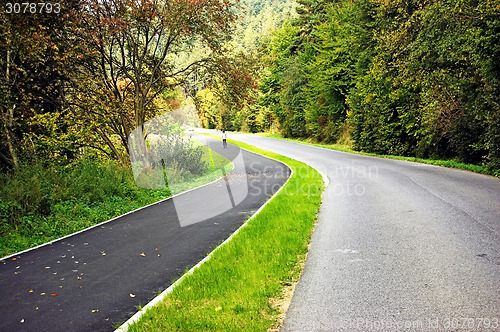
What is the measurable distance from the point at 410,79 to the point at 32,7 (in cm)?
1715

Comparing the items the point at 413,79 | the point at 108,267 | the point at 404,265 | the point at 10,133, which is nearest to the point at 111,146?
the point at 10,133

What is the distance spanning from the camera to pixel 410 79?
1948 centimetres

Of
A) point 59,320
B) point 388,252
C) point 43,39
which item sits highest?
point 43,39

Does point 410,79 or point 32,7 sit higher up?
point 32,7

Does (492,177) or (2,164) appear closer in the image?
(2,164)

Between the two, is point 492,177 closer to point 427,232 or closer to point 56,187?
point 427,232

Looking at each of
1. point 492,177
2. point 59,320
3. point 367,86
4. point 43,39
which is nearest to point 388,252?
point 59,320

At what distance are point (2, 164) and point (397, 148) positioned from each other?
23.2 m

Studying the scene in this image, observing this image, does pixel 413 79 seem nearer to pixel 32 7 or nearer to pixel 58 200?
pixel 32 7

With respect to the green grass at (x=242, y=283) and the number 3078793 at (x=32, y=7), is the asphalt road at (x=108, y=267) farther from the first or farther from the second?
the number 3078793 at (x=32, y=7)

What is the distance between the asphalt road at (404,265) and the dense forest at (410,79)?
6.15m

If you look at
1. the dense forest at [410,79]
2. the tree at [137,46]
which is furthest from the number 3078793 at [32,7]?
the dense forest at [410,79]

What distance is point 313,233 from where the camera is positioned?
26.8ft

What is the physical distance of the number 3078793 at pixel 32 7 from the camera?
10808 millimetres
